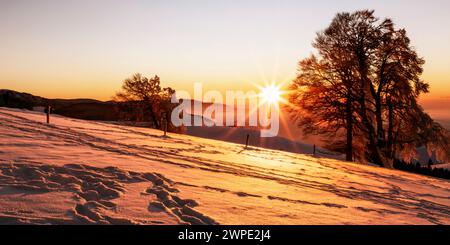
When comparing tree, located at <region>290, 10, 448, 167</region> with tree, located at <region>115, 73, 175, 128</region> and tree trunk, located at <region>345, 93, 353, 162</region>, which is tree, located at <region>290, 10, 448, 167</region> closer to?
tree trunk, located at <region>345, 93, 353, 162</region>

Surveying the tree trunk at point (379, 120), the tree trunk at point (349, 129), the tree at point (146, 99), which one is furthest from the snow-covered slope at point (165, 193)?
the tree at point (146, 99)

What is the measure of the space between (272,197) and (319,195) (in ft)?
4.64

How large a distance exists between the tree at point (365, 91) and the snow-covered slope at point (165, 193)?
1274 centimetres

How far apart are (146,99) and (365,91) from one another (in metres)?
21.9

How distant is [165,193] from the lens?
6.06 metres

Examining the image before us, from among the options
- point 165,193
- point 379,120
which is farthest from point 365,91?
point 165,193

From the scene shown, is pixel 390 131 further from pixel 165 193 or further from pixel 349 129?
pixel 165 193

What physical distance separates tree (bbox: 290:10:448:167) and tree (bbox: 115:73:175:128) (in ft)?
57.6

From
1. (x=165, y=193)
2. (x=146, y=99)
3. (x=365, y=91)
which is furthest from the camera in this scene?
(x=146, y=99)

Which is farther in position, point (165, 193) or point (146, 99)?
point (146, 99)

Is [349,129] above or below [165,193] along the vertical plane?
above

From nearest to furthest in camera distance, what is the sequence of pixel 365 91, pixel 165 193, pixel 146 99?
pixel 165 193 < pixel 365 91 < pixel 146 99

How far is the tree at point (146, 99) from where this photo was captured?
124 ft

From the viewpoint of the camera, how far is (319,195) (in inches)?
310
